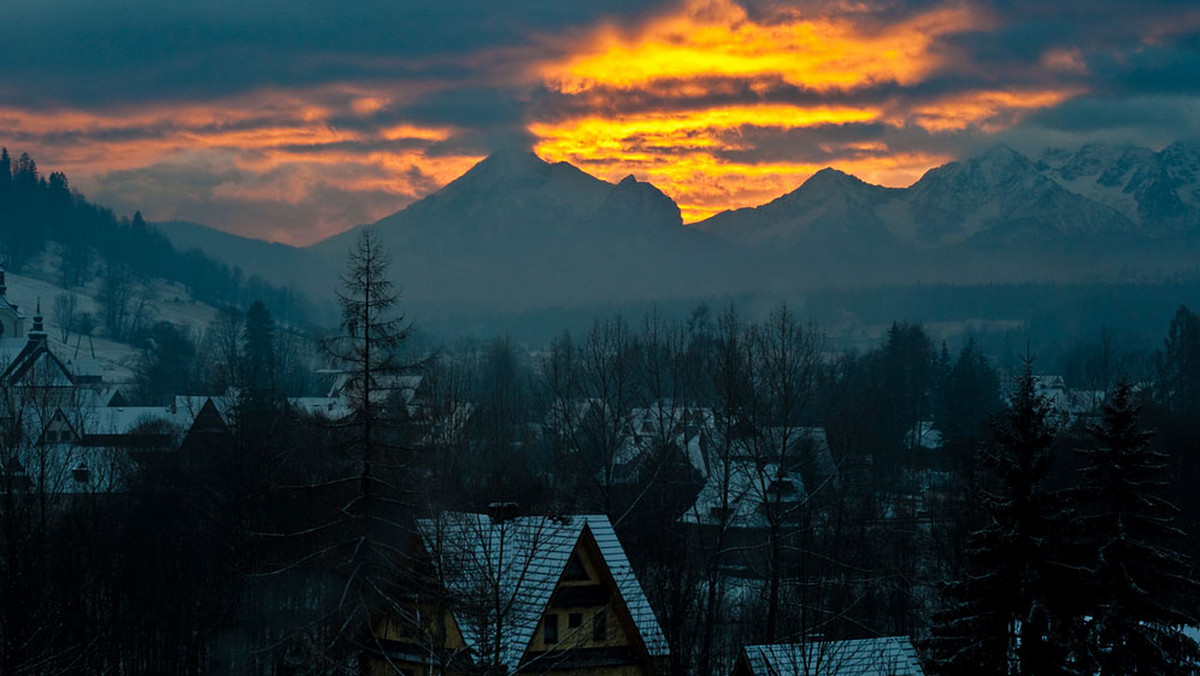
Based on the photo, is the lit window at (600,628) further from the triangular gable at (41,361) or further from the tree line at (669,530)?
the triangular gable at (41,361)

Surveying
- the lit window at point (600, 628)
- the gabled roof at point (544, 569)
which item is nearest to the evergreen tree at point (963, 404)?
the gabled roof at point (544, 569)

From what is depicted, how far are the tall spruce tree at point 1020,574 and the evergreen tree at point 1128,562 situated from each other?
116 centimetres

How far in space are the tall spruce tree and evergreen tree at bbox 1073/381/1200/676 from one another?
1.16m

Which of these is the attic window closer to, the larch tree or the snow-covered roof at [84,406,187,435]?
the larch tree

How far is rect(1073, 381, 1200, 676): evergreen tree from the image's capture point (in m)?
27.2

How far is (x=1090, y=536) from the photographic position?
1116 inches

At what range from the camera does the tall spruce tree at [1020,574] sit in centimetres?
2509

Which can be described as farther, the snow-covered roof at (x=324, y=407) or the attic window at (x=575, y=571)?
the snow-covered roof at (x=324, y=407)

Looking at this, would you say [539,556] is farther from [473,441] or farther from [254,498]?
[473,441]

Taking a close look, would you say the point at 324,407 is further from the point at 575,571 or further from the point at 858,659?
the point at 858,659

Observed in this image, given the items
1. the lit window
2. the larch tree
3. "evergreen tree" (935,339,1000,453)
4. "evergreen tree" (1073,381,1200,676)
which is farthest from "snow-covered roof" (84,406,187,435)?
"evergreen tree" (1073,381,1200,676)

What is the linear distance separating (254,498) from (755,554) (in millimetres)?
27868

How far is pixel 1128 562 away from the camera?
28062mm

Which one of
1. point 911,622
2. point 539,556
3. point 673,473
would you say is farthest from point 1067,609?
point 673,473
